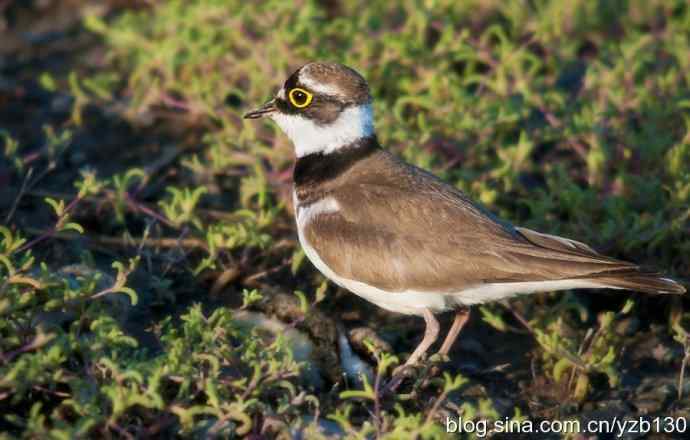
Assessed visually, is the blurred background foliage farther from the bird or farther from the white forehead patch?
the white forehead patch

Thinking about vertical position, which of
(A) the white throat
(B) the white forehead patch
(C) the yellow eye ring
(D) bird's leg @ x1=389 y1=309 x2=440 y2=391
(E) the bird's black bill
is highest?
(B) the white forehead patch

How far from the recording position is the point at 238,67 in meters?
6.88

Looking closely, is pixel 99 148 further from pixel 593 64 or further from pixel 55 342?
pixel 593 64

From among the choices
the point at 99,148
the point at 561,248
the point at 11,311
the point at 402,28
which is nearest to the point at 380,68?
the point at 402,28

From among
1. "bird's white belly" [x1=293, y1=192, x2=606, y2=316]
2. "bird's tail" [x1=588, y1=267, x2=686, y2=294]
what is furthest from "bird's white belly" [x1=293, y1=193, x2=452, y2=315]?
"bird's tail" [x1=588, y1=267, x2=686, y2=294]

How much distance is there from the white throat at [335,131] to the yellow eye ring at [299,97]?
72 mm

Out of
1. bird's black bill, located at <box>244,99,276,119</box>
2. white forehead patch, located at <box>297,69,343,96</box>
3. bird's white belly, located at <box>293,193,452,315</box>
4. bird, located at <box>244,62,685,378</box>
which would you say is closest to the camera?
bird, located at <box>244,62,685,378</box>

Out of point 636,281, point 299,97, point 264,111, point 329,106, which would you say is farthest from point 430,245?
point 264,111

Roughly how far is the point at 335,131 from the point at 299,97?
281 mm

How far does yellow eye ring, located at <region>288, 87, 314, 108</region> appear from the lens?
5180 millimetres

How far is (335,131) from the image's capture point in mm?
5168

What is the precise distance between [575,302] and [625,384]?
51cm

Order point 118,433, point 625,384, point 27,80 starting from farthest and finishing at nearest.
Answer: point 27,80
point 625,384
point 118,433

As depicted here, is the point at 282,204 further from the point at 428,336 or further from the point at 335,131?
the point at 428,336
